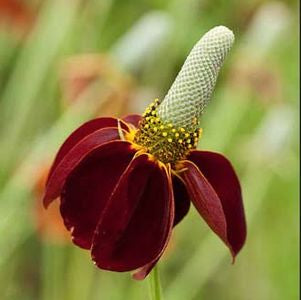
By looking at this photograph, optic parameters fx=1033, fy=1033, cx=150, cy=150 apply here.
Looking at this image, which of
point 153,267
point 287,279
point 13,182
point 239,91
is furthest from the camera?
point 239,91

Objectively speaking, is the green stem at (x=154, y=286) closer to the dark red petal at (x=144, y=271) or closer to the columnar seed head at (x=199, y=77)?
the dark red petal at (x=144, y=271)

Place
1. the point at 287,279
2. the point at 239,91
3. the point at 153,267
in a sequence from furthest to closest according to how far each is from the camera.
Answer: the point at 239,91 < the point at 287,279 < the point at 153,267

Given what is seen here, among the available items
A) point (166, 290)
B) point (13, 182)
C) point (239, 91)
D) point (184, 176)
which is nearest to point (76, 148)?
point (184, 176)

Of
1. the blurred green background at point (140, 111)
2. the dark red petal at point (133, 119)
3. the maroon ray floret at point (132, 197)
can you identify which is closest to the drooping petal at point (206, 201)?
the maroon ray floret at point (132, 197)

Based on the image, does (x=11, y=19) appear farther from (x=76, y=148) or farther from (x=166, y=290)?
(x=76, y=148)

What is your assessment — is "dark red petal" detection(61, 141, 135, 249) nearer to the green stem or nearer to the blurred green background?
the green stem

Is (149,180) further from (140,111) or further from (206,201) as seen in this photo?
(140,111)

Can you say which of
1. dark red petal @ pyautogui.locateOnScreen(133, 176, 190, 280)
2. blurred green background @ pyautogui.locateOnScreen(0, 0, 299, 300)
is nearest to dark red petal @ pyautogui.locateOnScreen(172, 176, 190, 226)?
dark red petal @ pyautogui.locateOnScreen(133, 176, 190, 280)
